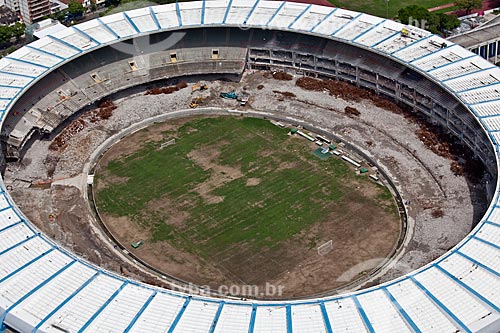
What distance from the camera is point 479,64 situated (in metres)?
82.6

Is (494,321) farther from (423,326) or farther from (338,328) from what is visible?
(338,328)

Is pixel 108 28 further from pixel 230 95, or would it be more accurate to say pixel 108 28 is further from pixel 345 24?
pixel 345 24

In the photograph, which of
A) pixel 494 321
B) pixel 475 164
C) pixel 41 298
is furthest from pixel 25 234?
pixel 475 164

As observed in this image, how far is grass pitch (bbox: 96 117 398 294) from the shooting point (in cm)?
6844

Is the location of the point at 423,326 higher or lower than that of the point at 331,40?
lower

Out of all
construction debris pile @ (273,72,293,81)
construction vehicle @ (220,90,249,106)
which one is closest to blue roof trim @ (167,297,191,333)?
construction vehicle @ (220,90,249,106)

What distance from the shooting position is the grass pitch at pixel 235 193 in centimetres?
6844

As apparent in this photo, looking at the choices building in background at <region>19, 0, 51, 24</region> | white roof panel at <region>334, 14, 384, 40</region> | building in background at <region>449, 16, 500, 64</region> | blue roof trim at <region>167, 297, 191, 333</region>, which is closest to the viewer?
blue roof trim at <region>167, 297, 191, 333</region>

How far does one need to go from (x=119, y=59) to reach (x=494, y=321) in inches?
2519

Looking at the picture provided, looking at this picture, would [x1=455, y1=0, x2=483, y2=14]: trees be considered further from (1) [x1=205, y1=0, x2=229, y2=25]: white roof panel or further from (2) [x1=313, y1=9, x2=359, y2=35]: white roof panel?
(1) [x1=205, y1=0, x2=229, y2=25]: white roof panel

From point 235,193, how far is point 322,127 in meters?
17.3

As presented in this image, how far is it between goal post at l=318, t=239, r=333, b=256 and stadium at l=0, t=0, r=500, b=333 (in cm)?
1017

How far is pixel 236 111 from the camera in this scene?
89938 mm

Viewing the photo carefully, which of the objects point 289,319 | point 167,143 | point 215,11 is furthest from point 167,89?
point 289,319
